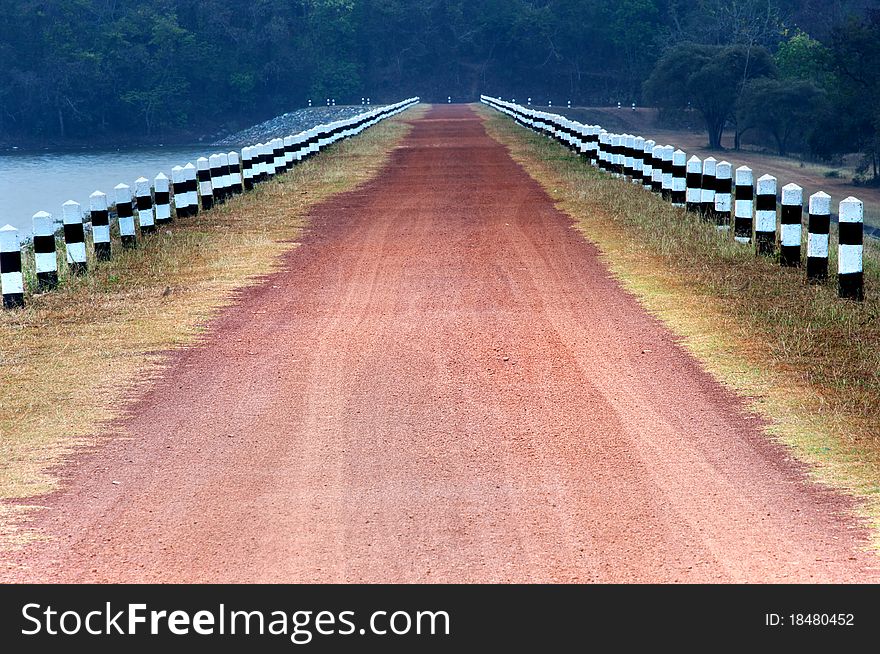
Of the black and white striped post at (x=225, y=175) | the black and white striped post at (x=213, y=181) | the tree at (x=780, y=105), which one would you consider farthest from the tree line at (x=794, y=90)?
the black and white striped post at (x=213, y=181)

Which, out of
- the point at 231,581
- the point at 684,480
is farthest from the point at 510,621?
the point at 684,480

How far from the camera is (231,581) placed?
195 inches

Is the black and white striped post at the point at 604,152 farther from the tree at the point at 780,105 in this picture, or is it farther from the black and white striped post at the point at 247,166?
the tree at the point at 780,105

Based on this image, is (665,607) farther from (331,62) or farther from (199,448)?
(331,62)

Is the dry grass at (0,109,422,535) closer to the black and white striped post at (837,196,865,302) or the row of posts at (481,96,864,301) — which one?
the row of posts at (481,96,864,301)

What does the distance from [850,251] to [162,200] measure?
32.5 feet

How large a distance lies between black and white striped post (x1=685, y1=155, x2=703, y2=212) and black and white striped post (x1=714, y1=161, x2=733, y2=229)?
72cm

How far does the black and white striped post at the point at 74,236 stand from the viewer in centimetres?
1341

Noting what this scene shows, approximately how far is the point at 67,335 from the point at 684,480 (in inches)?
225

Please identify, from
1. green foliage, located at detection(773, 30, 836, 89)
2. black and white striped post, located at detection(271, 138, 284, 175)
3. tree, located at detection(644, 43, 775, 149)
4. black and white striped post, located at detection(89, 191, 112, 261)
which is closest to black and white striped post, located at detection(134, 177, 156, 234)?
black and white striped post, located at detection(89, 191, 112, 261)

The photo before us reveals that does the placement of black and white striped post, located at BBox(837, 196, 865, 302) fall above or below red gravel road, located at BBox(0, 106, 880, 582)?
above

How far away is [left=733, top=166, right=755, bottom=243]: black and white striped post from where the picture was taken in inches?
580

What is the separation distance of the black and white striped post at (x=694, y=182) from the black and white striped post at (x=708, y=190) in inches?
8.0

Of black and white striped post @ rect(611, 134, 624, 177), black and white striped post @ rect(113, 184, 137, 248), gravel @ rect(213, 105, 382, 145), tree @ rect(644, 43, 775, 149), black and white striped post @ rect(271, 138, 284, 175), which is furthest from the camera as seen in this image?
gravel @ rect(213, 105, 382, 145)
